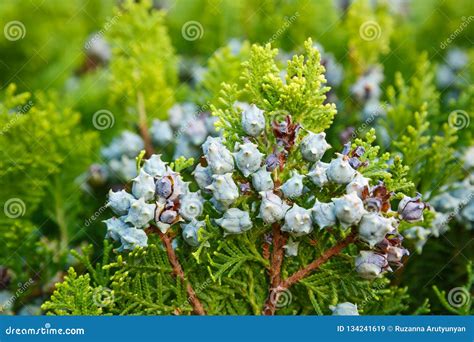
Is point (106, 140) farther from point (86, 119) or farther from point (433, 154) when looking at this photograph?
point (433, 154)

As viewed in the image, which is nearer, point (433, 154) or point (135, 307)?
point (135, 307)

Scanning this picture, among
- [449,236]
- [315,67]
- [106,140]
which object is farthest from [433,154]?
[106,140]

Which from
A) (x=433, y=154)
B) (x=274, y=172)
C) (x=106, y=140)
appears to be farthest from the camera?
(x=106, y=140)

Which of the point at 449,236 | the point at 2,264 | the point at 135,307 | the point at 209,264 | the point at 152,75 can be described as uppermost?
the point at 449,236

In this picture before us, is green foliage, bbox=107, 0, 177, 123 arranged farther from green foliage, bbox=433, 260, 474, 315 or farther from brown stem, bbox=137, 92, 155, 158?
green foliage, bbox=433, 260, 474, 315

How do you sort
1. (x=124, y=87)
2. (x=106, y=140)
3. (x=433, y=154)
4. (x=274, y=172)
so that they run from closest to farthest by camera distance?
(x=274, y=172)
(x=433, y=154)
(x=124, y=87)
(x=106, y=140)

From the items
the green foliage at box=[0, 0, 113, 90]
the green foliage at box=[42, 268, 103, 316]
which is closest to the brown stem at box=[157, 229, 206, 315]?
the green foliage at box=[42, 268, 103, 316]

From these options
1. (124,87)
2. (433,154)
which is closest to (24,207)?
(124,87)

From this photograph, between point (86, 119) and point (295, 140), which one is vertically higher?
point (295, 140)
